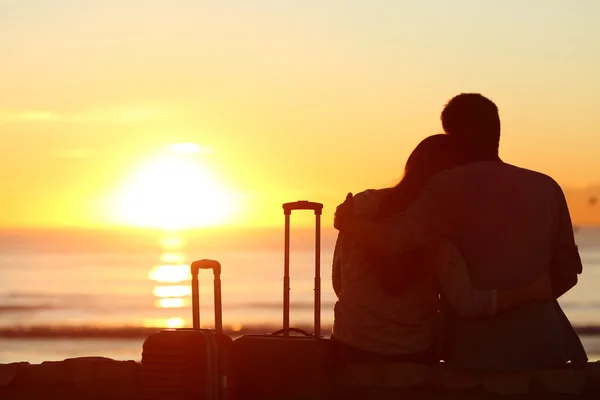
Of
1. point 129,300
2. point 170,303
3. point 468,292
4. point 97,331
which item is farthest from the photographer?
point 129,300

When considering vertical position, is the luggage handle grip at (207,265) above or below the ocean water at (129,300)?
above

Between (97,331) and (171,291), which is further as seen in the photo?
(171,291)

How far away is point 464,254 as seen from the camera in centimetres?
465

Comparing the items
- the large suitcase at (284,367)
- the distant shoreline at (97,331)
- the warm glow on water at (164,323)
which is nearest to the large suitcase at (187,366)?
the large suitcase at (284,367)

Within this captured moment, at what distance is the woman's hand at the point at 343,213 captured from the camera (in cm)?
462

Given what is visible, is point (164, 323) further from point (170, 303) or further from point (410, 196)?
point (410, 196)

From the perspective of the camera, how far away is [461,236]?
4645 millimetres

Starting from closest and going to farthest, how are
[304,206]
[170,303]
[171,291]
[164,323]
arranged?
[304,206] < [164,323] < [170,303] < [171,291]

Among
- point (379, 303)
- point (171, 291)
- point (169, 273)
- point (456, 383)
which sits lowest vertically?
point (171, 291)

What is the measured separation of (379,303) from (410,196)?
1.53ft

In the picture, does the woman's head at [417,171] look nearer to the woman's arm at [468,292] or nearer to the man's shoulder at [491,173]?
the man's shoulder at [491,173]

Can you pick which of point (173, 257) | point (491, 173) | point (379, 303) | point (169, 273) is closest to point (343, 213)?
point (379, 303)

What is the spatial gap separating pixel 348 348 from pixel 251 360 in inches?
17.1

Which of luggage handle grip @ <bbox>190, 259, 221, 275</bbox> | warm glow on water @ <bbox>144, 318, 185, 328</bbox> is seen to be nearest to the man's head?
luggage handle grip @ <bbox>190, 259, 221, 275</bbox>
